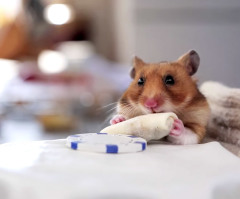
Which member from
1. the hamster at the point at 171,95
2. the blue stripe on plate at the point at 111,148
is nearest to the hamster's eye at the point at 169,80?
the hamster at the point at 171,95

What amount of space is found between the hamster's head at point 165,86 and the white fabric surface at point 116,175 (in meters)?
0.15

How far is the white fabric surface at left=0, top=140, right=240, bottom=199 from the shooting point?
52 centimetres

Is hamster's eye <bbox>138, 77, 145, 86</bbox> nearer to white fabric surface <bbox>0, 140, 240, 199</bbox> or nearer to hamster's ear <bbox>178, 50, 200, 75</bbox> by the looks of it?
hamster's ear <bbox>178, 50, 200, 75</bbox>

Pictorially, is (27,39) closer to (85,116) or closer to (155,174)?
(85,116)

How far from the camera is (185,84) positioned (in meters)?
0.80

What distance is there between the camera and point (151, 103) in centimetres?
75

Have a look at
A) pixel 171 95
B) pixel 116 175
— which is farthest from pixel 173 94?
pixel 116 175

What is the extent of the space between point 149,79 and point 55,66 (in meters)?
3.35

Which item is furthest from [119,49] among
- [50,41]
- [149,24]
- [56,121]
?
[56,121]

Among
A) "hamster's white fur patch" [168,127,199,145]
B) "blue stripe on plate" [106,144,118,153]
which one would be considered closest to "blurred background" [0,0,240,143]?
"hamster's white fur patch" [168,127,199,145]

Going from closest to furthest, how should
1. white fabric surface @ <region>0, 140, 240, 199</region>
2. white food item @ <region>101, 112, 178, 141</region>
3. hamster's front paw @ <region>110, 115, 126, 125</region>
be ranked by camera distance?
white fabric surface @ <region>0, 140, 240, 199</region>
white food item @ <region>101, 112, 178, 141</region>
hamster's front paw @ <region>110, 115, 126, 125</region>

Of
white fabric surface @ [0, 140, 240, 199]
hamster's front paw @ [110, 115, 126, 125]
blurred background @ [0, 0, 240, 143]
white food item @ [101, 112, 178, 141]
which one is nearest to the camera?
white fabric surface @ [0, 140, 240, 199]

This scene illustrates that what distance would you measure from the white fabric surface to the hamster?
5.6 inches

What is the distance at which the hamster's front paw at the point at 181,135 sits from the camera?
0.70m
